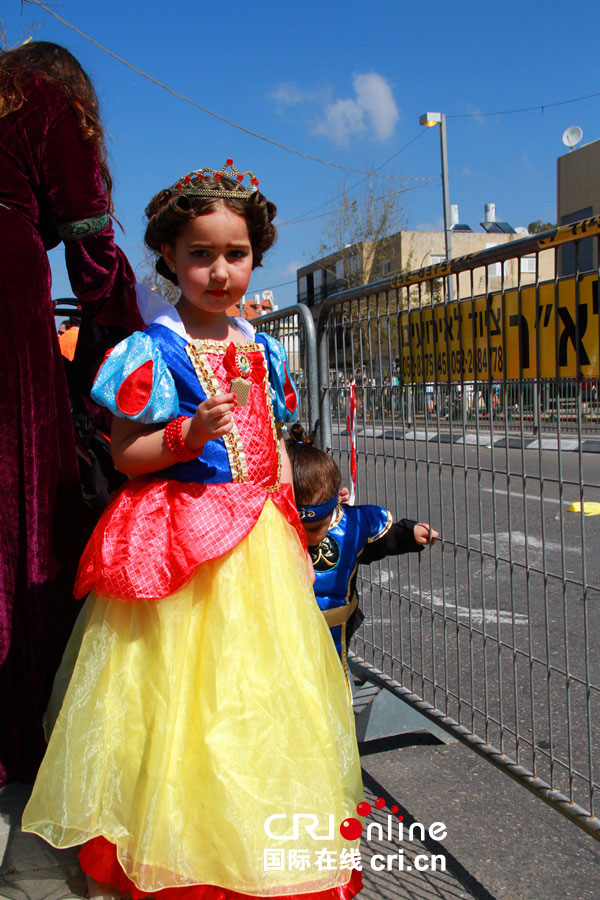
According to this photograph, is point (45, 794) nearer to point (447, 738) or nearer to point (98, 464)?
point (98, 464)

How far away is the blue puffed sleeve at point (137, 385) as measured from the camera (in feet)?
6.07

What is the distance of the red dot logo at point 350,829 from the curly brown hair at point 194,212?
1.47 m

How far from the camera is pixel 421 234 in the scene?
141ft

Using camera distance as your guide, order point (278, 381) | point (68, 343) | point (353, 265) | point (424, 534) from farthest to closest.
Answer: point (353, 265), point (68, 343), point (424, 534), point (278, 381)

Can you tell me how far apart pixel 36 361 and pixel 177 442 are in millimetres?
616

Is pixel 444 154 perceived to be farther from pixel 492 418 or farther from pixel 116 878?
pixel 116 878

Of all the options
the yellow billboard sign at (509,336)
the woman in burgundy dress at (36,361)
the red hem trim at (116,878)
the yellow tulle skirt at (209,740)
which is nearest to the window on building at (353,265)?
the yellow billboard sign at (509,336)

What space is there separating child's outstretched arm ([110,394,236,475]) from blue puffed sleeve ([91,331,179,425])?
4 centimetres

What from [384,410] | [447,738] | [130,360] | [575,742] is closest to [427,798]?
[447,738]

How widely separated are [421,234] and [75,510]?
4304cm

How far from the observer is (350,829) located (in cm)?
182

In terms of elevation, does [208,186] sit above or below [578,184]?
below

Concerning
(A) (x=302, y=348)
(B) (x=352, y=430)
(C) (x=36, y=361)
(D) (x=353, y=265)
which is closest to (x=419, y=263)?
(D) (x=353, y=265)

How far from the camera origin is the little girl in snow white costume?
1688 millimetres
